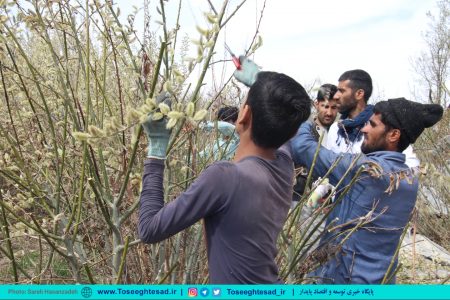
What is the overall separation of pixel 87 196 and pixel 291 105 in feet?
3.65

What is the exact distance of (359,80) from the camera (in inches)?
142

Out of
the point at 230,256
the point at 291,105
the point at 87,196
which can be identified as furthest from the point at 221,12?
the point at 87,196

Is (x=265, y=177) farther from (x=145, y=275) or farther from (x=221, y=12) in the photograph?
(x=145, y=275)

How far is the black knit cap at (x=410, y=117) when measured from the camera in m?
2.24

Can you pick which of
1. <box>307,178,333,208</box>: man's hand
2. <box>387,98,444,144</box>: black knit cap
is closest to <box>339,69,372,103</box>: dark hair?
<box>387,98,444,144</box>: black knit cap

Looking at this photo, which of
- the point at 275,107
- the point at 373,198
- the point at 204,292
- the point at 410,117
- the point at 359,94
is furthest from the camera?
the point at 359,94

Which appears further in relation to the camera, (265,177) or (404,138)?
(404,138)

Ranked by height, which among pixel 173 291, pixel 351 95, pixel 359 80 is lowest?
pixel 173 291

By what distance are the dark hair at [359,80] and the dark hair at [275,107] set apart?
226 cm

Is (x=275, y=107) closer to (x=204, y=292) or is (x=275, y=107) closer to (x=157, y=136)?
(x=157, y=136)

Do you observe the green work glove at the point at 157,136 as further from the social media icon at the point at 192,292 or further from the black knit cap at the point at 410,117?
the black knit cap at the point at 410,117

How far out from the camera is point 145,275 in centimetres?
197

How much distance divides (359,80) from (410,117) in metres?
1.41

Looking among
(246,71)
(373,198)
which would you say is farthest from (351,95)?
(246,71)
